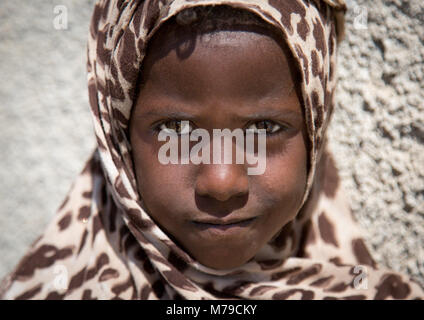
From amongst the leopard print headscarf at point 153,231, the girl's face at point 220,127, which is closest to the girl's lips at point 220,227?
the girl's face at point 220,127

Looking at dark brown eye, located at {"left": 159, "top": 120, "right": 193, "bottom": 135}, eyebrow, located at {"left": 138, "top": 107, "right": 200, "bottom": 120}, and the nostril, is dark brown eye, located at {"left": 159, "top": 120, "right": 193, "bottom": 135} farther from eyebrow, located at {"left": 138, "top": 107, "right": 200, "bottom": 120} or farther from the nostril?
the nostril

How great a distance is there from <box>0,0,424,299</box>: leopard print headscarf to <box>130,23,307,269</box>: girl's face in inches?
1.7

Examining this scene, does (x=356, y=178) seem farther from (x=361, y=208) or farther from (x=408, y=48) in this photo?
(x=408, y=48)

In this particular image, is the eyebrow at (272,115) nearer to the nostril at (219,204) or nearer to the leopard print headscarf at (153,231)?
the leopard print headscarf at (153,231)

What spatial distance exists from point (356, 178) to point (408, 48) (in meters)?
0.37

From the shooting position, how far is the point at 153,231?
964 mm

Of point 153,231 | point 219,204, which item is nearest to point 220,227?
point 219,204

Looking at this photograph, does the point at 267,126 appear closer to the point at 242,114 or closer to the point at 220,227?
the point at 242,114

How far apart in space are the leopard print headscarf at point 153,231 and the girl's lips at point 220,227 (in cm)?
11

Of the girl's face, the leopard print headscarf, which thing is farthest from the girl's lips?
the leopard print headscarf

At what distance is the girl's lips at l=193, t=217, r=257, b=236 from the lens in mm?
871
